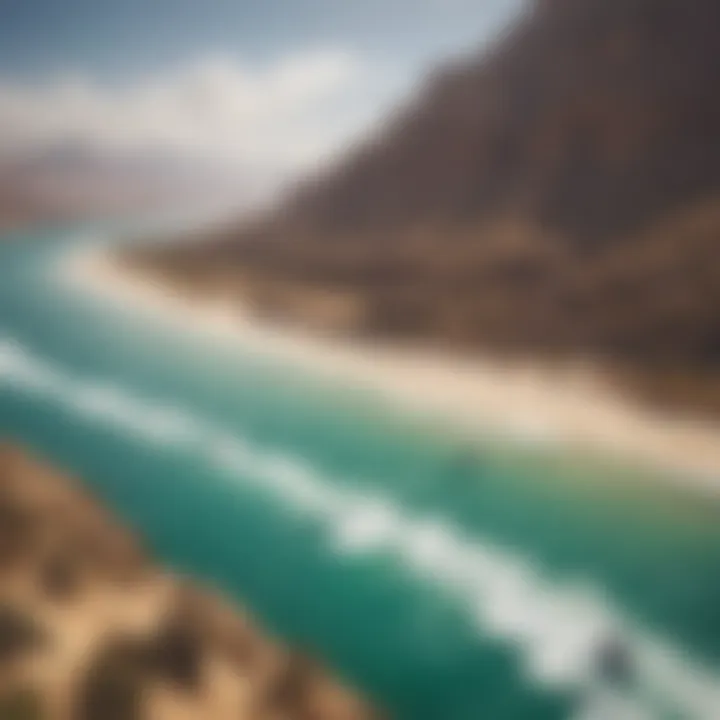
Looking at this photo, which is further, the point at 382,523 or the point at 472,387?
the point at 472,387

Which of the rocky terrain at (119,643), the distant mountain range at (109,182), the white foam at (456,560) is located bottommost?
the rocky terrain at (119,643)

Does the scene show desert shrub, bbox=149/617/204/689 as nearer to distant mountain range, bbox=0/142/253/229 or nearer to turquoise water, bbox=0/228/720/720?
turquoise water, bbox=0/228/720/720

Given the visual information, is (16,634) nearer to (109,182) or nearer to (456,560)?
(456,560)

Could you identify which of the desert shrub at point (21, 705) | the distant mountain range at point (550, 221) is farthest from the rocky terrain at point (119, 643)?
the distant mountain range at point (550, 221)

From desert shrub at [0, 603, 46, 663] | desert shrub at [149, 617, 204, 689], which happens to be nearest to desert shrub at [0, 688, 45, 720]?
desert shrub at [0, 603, 46, 663]

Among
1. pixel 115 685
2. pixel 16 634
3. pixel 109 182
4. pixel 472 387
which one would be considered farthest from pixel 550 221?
pixel 16 634

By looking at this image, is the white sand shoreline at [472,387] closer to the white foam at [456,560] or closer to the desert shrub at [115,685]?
the white foam at [456,560]

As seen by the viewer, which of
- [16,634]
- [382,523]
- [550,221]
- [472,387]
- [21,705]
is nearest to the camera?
[21,705]
